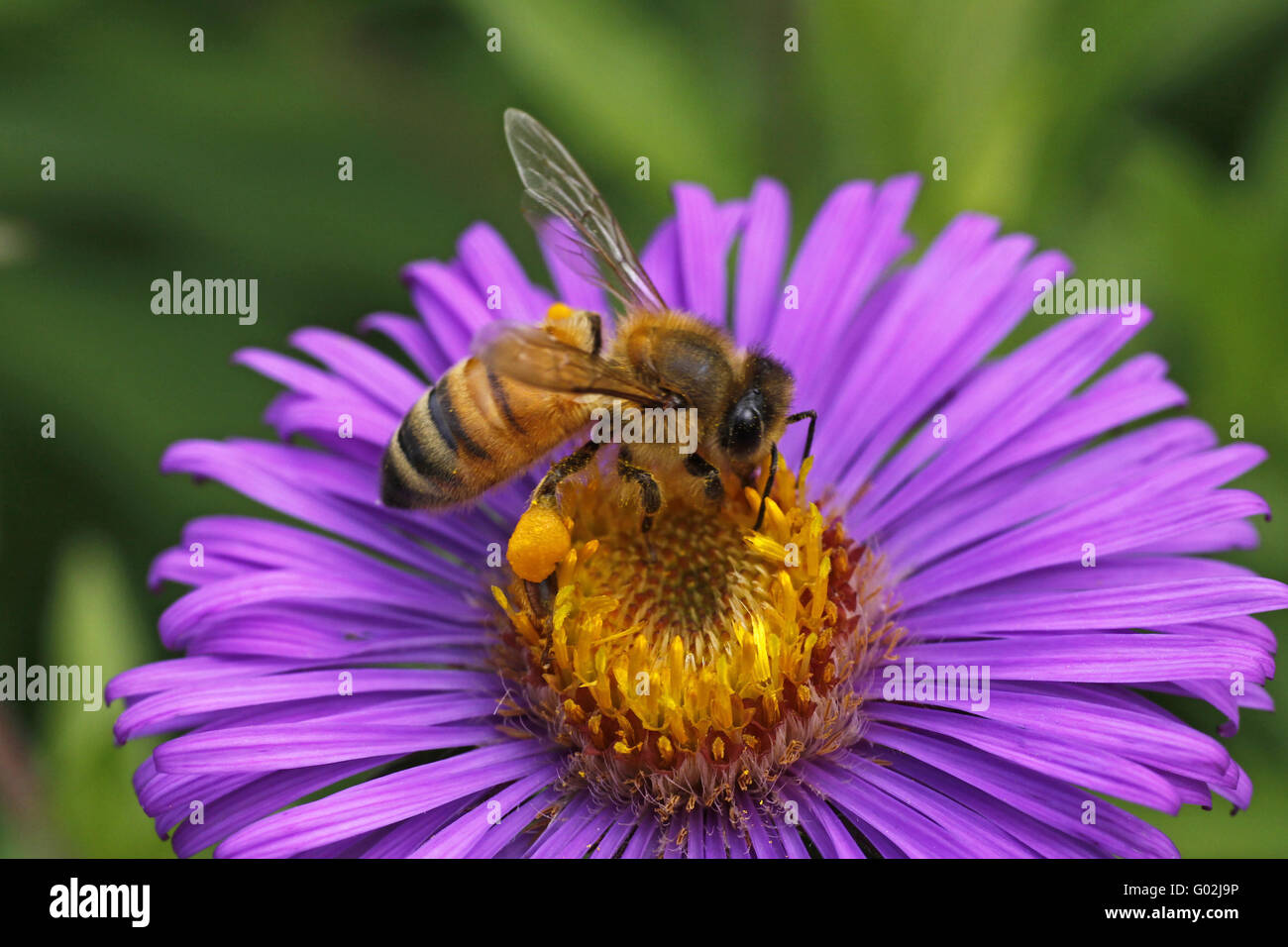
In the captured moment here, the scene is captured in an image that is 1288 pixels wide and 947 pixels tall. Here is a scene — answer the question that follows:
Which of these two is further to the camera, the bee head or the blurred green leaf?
the blurred green leaf

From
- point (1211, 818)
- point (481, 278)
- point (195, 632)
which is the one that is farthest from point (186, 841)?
point (1211, 818)

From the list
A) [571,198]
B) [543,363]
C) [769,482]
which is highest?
[571,198]

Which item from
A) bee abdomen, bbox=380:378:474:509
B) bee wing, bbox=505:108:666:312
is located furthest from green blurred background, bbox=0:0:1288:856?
bee abdomen, bbox=380:378:474:509

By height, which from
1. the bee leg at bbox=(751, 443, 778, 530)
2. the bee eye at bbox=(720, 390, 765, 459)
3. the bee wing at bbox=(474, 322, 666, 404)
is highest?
the bee wing at bbox=(474, 322, 666, 404)

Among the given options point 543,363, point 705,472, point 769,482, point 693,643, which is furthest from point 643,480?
point 543,363

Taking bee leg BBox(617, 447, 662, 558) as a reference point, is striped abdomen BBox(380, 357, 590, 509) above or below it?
above

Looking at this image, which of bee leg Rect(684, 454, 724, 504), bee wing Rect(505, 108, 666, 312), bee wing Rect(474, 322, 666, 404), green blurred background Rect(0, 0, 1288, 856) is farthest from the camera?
green blurred background Rect(0, 0, 1288, 856)

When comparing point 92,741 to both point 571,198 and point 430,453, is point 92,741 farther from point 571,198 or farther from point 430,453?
point 571,198

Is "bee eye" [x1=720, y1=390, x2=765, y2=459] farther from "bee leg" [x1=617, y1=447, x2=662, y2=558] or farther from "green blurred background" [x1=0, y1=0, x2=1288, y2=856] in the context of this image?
"green blurred background" [x1=0, y1=0, x2=1288, y2=856]
